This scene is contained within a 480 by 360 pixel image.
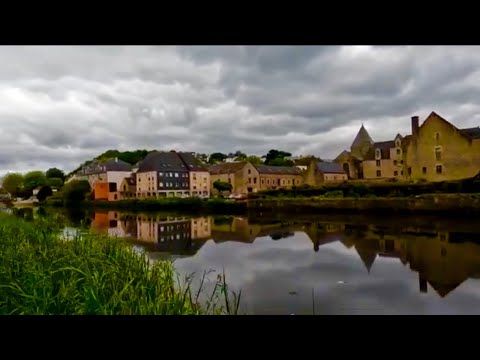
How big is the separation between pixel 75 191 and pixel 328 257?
422 cm

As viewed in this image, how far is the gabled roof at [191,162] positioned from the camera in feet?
28.3

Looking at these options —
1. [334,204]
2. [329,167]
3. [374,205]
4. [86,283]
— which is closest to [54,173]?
[86,283]

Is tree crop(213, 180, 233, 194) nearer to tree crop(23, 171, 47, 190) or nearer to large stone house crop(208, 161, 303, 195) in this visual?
large stone house crop(208, 161, 303, 195)

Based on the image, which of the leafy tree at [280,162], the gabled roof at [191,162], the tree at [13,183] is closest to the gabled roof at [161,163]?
the gabled roof at [191,162]

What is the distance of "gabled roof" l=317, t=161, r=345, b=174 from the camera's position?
8.55 meters

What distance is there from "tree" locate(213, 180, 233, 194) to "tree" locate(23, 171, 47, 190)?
13.9 feet

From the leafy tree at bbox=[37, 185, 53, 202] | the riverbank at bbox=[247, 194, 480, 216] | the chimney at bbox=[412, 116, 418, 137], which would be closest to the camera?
the leafy tree at bbox=[37, 185, 53, 202]

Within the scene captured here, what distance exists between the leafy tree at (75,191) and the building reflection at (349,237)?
1.37 ft

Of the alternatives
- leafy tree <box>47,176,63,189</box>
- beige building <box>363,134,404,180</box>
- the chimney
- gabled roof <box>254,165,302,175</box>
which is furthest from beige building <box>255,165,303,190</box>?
leafy tree <box>47,176,63,189</box>
